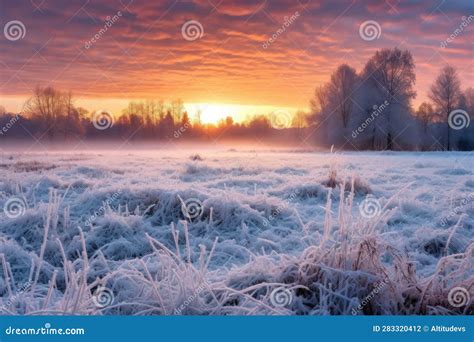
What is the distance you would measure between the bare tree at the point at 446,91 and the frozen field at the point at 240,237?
124 cm

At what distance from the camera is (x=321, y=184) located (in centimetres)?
654

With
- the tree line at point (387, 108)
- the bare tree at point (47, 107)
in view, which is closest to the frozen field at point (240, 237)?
the tree line at point (387, 108)

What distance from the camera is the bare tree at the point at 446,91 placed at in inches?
254

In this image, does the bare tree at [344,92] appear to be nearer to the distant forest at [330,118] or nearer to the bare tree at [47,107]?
the distant forest at [330,118]

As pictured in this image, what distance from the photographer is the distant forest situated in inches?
239

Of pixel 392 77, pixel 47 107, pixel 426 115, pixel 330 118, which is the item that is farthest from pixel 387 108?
pixel 47 107

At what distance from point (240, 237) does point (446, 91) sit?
15.9ft

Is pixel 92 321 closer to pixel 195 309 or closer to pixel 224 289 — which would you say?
pixel 195 309

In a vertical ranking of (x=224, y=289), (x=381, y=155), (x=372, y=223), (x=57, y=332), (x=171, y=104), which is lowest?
(x=57, y=332)

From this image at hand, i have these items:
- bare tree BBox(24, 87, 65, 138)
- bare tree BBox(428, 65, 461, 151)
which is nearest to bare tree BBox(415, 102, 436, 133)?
bare tree BBox(428, 65, 461, 151)

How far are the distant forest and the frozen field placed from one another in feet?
1.67

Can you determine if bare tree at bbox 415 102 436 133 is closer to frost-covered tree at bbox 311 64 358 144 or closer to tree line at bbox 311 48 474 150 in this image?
tree line at bbox 311 48 474 150

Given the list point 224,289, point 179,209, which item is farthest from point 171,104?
point 224,289

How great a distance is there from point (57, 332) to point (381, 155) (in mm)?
7223
